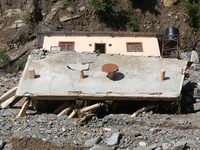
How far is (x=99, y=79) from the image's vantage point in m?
14.4

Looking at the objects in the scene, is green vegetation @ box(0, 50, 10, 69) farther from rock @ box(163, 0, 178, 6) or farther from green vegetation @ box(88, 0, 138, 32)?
rock @ box(163, 0, 178, 6)

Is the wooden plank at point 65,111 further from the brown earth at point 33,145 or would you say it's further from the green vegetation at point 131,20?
the green vegetation at point 131,20

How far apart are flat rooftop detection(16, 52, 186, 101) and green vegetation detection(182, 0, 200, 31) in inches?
511

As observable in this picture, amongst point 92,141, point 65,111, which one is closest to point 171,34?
point 65,111

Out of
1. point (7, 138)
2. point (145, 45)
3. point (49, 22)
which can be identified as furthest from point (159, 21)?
point (7, 138)

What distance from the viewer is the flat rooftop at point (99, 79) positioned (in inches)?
517

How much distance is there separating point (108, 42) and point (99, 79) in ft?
22.4

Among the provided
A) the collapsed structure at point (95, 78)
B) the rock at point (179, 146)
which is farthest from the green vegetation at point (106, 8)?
the rock at point (179, 146)

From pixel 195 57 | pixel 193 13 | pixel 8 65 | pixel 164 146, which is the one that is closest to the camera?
pixel 164 146

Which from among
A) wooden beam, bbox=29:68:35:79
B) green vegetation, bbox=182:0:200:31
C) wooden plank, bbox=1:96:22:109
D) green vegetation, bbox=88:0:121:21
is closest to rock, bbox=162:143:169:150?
wooden beam, bbox=29:68:35:79

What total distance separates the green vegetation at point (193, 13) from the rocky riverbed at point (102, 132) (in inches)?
628

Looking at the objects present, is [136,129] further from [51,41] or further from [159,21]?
Answer: [159,21]

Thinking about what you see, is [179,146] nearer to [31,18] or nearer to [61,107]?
[61,107]

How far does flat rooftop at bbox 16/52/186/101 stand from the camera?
1312 centimetres
